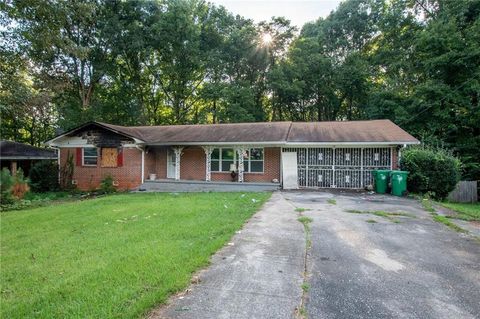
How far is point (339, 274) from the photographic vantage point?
4.52 metres

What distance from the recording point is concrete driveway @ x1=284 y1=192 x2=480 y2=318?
359 cm

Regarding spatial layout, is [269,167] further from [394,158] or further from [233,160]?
[394,158]

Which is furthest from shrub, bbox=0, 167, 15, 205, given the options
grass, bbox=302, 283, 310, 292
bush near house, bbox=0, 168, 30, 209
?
grass, bbox=302, 283, 310, 292

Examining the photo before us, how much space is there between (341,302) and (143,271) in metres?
2.77

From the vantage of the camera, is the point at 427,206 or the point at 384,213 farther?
the point at 427,206

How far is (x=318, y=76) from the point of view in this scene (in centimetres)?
2892

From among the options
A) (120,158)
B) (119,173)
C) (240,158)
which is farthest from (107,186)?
(240,158)

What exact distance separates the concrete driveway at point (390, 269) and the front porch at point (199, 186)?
721 cm

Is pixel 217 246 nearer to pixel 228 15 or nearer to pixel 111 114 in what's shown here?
pixel 111 114

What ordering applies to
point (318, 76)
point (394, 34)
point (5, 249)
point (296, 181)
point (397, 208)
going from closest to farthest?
point (5, 249) → point (397, 208) → point (296, 181) → point (394, 34) → point (318, 76)

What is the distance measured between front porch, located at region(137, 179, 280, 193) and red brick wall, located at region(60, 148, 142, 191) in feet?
3.02

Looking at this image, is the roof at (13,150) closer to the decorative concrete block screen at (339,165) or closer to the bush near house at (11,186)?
the bush near house at (11,186)

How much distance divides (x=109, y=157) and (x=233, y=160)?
7368mm

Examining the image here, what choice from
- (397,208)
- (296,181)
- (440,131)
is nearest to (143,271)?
(397,208)
